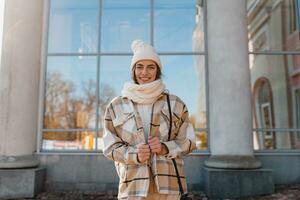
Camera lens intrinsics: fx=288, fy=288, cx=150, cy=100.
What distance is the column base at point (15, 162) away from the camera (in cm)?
582

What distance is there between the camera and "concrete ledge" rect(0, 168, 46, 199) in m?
5.69

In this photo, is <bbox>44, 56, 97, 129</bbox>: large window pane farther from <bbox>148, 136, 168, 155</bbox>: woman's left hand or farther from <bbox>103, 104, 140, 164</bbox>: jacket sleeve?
<bbox>148, 136, 168, 155</bbox>: woman's left hand

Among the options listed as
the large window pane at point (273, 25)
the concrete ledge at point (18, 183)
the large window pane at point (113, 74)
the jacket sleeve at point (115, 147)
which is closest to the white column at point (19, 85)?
the concrete ledge at point (18, 183)

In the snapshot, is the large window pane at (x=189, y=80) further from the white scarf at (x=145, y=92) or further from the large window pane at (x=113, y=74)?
the white scarf at (x=145, y=92)

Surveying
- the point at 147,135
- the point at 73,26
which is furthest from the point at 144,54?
the point at 73,26

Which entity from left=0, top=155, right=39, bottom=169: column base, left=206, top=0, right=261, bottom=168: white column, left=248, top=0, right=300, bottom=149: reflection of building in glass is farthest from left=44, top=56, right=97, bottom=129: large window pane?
left=248, top=0, right=300, bottom=149: reflection of building in glass

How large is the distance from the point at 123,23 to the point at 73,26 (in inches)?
54.7

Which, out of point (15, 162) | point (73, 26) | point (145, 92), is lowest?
point (15, 162)

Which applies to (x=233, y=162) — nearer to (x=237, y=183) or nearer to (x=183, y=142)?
(x=237, y=183)

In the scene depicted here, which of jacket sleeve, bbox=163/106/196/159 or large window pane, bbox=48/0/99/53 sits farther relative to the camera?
large window pane, bbox=48/0/99/53

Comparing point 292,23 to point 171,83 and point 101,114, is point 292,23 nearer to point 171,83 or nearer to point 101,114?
point 171,83

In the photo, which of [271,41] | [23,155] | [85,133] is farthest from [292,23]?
[23,155]

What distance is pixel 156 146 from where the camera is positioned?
1.90 metres

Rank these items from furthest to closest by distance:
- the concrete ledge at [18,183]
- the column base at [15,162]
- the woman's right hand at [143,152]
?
the column base at [15,162] → the concrete ledge at [18,183] → the woman's right hand at [143,152]
